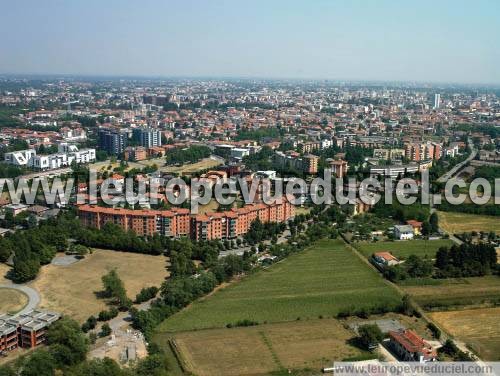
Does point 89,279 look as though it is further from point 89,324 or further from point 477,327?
point 477,327

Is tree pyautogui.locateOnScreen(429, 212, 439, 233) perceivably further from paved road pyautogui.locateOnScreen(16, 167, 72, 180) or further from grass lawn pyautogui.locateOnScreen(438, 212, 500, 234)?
paved road pyautogui.locateOnScreen(16, 167, 72, 180)

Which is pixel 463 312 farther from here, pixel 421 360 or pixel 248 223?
pixel 248 223

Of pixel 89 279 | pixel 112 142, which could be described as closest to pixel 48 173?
pixel 112 142

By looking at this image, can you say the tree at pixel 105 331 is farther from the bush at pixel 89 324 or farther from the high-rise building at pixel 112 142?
the high-rise building at pixel 112 142

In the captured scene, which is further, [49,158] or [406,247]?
[49,158]

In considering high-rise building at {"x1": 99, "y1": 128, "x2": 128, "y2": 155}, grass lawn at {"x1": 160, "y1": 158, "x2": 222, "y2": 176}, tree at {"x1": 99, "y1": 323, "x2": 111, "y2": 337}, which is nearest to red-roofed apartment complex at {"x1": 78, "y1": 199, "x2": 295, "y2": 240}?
tree at {"x1": 99, "y1": 323, "x2": 111, "y2": 337}

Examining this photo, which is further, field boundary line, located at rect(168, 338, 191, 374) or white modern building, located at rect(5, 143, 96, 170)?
white modern building, located at rect(5, 143, 96, 170)

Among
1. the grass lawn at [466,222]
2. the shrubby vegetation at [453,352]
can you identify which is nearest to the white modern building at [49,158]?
the grass lawn at [466,222]
